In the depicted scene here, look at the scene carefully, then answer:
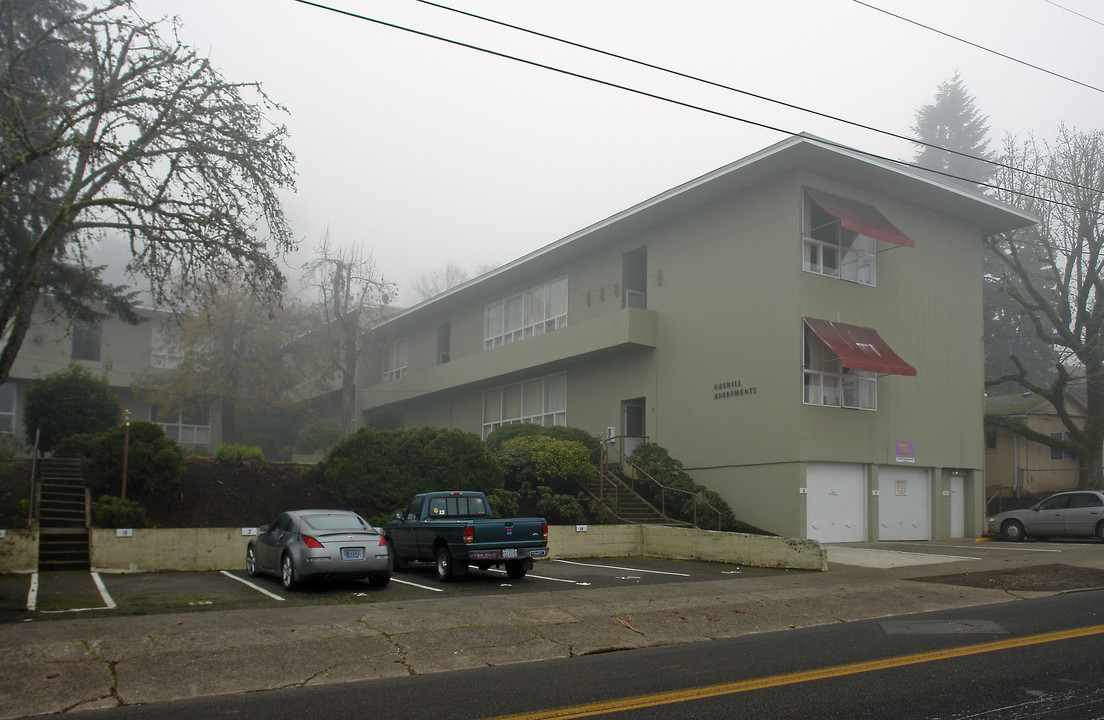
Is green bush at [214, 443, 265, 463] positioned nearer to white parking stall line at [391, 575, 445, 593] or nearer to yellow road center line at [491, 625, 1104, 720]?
white parking stall line at [391, 575, 445, 593]

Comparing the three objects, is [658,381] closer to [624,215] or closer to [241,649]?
[624,215]

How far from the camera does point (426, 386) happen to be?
40.3m

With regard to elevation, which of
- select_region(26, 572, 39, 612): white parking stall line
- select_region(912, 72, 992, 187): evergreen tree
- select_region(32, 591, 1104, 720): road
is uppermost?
select_region(912, 72, 992, 187): evergreen tree

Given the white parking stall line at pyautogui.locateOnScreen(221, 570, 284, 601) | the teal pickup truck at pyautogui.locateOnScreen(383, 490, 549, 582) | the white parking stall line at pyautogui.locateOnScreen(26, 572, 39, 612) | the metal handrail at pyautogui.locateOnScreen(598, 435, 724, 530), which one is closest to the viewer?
the white parking stall line at pyautogui.locateOnScreen(26, 572, 39, 612)

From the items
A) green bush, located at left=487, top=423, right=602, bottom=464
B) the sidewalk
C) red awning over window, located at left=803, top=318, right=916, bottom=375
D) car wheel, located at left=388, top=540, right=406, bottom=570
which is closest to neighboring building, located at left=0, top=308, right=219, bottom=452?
green bush, located at left=487, top=423, right=602, bottom=464

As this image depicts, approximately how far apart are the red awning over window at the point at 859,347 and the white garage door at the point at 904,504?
11.4 ft

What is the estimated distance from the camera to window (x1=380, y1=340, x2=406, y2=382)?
45500 millimetres

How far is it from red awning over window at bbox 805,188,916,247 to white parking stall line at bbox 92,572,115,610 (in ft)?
63.4

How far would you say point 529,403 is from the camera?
115ft

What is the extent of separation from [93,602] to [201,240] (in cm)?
943

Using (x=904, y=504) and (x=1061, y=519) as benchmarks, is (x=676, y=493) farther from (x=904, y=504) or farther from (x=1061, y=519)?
(x=1061, y=519)

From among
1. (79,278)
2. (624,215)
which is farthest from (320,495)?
(624,215)

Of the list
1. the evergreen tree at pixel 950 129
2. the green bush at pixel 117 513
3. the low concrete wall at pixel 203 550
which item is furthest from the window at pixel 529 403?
the evergreen tree at pixel 950 129

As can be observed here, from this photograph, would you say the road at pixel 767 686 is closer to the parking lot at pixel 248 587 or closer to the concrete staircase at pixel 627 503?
the parking lot at pixel 248 587
